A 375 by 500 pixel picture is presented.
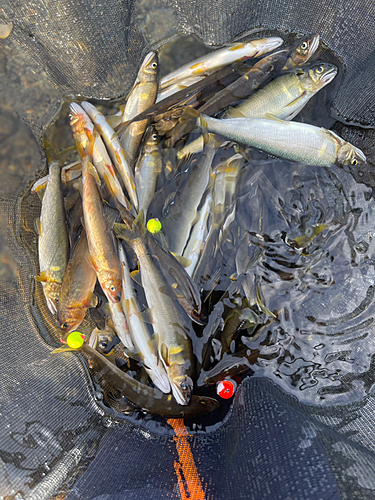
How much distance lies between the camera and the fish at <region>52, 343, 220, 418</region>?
6.70 feet

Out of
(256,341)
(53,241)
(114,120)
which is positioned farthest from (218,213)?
(53,241)

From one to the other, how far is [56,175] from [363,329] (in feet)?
7.80

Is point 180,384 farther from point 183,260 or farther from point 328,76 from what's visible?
point 328,76

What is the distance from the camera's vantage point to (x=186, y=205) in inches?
82.4

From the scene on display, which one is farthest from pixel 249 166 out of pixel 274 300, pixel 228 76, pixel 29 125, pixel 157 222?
pixel 29 125

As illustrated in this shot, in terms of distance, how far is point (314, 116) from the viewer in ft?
8.04

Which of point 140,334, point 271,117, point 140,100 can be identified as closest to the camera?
point 140,334

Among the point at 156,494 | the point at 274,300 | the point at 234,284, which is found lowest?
the point at 156,494

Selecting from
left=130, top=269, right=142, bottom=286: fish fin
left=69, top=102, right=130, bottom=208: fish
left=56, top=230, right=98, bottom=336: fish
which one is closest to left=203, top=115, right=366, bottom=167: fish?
left=69, top=102, right=130, bottom=208: fish

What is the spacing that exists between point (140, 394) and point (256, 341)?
85 centimetres

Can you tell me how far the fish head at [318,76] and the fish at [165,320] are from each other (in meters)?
1.49

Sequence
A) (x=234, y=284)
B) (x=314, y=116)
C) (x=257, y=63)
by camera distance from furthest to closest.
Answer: (x=314, y=116)
(x=257, y=63)
(x=234, y=284)

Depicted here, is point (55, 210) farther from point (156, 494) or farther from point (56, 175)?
point (156, 494)

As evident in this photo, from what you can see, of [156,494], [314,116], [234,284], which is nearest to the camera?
[156,494]
